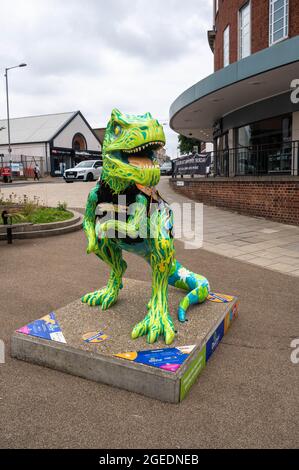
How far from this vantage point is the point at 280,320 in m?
4.22

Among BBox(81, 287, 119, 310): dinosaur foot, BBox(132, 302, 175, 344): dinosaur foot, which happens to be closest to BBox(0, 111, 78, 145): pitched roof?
BBox(81, 287, 119, 310): dinosaur foot

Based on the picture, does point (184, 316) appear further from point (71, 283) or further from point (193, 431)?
point (71, 283)

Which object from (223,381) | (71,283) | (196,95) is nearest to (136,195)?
(223,381)

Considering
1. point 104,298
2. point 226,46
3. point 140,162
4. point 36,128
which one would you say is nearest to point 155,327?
point 104,298

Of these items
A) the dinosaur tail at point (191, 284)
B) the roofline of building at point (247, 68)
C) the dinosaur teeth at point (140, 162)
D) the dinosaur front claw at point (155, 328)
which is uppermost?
the roofline of building at point (247, 68)

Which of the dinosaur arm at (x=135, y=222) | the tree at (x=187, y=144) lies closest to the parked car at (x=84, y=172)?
the dinosaur arm at (x=135, y=222)

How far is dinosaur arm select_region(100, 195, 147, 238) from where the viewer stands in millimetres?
3047

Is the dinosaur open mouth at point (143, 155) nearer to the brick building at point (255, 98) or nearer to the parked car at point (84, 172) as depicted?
the brick building at point (255, 98)

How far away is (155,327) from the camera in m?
3.13

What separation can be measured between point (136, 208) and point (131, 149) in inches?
18.7

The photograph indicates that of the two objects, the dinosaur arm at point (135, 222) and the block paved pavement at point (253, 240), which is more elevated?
the dinosaur arm at point (135, 222)

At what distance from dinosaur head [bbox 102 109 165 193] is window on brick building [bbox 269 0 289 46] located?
1345cm

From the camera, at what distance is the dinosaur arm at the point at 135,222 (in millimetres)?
3047

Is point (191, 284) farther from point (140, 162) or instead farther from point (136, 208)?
point (140, 162)
